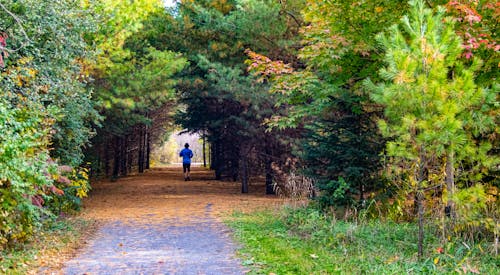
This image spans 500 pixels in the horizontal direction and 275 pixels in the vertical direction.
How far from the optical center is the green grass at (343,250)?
6.90 meters

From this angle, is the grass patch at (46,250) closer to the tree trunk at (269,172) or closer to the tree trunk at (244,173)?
the tree trunk at (269,172)

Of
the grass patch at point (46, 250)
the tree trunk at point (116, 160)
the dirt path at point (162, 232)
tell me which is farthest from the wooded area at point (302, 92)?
the tree trunk at point (116, 160)

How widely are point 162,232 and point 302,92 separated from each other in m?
4.23

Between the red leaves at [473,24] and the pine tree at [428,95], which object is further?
the red leaves at [473,24]

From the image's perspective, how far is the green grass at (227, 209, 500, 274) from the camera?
6.90 m

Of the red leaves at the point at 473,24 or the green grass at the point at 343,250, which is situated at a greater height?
the red leaves at the point at 473,24

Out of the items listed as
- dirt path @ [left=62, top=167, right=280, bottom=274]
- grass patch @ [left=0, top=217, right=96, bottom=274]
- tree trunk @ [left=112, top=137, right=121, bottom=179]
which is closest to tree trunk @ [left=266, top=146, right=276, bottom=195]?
dirt path @ [left=62, top=167, right=280, bottom=274]

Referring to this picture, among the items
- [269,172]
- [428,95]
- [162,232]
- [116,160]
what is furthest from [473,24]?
[116,160]

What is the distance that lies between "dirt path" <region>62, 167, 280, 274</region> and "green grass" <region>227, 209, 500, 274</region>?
503 mm

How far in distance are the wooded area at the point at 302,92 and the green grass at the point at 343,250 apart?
54 cm

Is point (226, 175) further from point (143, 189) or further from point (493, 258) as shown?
point (493, 258)

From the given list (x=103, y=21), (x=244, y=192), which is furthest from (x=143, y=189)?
(x=103, y=21)

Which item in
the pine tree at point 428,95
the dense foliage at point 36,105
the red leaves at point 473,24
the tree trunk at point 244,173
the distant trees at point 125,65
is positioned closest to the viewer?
the pine tree at point 428,95

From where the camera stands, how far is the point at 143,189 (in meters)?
21.6
